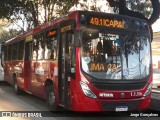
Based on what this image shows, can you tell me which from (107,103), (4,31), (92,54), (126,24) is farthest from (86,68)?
(4,31)

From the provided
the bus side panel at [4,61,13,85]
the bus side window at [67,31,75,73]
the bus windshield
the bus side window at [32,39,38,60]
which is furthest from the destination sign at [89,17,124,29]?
the bus side panel at [4,61,13,85]

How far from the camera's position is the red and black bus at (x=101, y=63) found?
9.02m

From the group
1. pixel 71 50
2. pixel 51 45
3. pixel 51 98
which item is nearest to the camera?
pixel 71 50

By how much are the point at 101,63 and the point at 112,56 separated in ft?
1.24

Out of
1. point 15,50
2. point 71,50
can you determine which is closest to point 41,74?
point 71,50

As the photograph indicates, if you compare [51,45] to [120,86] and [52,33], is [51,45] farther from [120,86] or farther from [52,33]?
[120,86]

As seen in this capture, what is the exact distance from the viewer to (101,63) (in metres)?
9.16

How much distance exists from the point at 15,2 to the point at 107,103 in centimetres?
1527

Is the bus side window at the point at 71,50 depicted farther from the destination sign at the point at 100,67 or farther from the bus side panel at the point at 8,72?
the bus side panel at the point at 8,72

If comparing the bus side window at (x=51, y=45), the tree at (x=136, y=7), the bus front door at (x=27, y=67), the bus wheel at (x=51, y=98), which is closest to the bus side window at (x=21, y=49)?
the bus front door at (x=27, y=67)

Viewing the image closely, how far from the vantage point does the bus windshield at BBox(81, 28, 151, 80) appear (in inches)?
359

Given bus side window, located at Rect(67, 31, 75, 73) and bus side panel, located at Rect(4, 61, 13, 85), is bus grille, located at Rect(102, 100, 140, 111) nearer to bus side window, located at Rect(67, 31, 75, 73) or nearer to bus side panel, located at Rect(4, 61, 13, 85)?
bus side window, located at Rect(67, 31, 75, 73)

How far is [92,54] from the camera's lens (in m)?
9.20

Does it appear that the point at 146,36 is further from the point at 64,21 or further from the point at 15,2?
the point at 15,2
